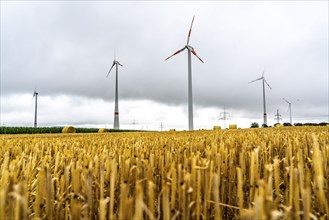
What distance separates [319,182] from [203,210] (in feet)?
2.17

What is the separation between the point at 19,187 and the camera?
4.20 feet

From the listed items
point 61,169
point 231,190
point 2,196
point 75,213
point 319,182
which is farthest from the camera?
point 61,169

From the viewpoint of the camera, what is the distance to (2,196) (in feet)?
4.03

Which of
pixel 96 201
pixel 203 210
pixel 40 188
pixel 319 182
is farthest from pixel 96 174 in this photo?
pixel 319 182

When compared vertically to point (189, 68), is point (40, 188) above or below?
below

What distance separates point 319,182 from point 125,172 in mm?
1221

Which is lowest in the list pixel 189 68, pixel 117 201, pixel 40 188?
pixel 117 201

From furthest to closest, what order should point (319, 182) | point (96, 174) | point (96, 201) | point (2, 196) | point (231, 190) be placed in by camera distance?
point (231, 190) < point (96, 174) < point (96, 201) < point (319, 182) < point (2, 196)

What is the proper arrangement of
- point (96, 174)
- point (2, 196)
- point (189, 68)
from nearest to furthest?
1. point (2, 196)
2. point (96, 174)
3. point (189, 68)

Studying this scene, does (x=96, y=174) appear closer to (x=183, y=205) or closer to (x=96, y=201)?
(x=96, y=201)

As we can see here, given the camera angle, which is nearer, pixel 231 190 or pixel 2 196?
pixel 2 196

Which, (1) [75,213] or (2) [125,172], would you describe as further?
(2) [125,172]

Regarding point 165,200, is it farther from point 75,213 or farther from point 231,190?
point 231,190

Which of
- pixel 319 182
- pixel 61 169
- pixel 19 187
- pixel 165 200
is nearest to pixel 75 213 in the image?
pixel 19 187
